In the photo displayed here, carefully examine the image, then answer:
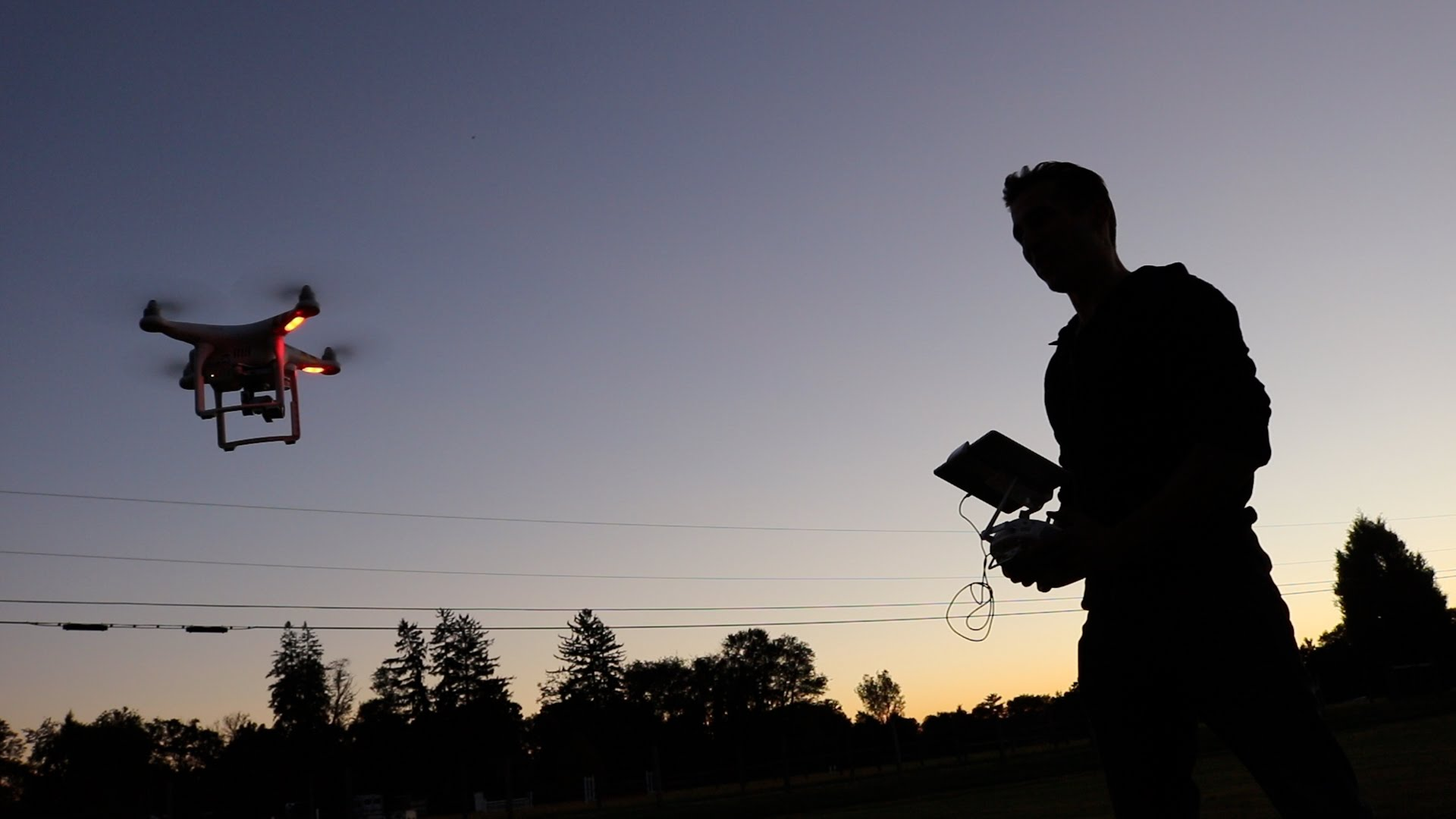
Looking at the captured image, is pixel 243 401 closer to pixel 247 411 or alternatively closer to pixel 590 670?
pixel 247 411

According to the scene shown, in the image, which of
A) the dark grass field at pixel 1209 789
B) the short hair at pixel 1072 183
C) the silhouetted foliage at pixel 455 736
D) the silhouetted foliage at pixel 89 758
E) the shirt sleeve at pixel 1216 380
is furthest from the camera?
the silhouetted foliage at pixel 89 758

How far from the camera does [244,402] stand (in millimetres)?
15320

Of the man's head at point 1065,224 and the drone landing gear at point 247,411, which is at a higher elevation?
the drone landing gear at point 247,411

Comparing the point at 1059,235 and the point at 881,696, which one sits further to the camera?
the point at 881,696

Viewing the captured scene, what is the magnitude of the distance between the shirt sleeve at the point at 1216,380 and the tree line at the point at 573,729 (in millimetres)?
52310

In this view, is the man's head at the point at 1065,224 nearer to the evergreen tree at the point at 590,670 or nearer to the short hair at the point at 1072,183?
the short hair at the point at 1072,183

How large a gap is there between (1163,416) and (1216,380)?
Answer: 0.14 meters

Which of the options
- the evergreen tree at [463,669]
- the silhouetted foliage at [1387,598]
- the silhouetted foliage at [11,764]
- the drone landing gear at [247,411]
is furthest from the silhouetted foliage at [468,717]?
the drone landing gear at [247,411]

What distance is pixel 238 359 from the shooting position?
49.0 ft

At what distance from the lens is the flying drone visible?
14.9 m

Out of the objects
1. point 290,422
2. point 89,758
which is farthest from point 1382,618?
point 89,758

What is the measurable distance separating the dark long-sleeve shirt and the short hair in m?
0.19

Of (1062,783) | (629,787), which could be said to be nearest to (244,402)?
(1062,783)

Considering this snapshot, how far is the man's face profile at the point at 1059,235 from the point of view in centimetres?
242
